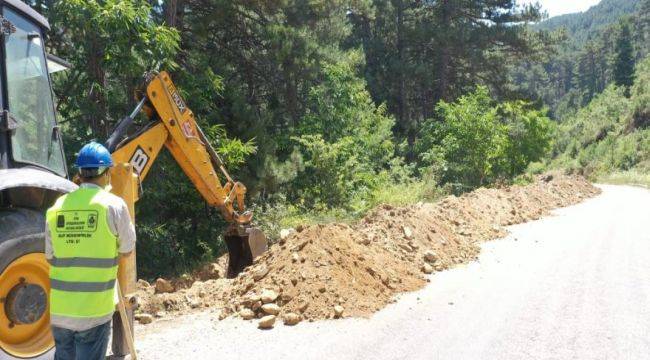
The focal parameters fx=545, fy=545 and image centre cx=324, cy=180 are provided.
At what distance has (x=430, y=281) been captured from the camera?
7758 millimetres

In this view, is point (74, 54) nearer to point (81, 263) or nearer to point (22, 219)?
point (22, 219)

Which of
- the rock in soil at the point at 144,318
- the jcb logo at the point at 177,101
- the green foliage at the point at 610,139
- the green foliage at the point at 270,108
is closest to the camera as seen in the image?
the rock in soil at the point at 144,318

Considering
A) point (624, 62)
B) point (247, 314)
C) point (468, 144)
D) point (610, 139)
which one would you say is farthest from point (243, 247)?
point (624, 62)

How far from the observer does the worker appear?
10.5ft

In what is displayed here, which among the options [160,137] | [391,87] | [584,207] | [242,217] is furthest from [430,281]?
[391,87]

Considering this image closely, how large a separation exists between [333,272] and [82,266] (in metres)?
3.96

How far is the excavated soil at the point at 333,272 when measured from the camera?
6352mm

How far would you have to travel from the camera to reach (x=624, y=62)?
73312 mm

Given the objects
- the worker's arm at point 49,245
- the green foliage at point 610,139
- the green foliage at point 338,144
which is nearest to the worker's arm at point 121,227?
the worker's arm at point 49,245

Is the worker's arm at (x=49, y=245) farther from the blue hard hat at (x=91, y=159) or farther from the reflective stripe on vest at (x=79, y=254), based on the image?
the blue hard hat at (x=91, y=159)

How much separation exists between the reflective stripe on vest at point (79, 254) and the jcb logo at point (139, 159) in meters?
3.30

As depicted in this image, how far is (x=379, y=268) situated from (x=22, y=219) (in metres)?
4.72

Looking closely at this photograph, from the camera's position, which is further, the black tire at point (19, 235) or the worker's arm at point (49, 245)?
the black tire at point (19, 235)

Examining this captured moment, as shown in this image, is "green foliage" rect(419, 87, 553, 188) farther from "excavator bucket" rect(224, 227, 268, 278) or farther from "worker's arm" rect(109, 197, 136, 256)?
"worker's arm" rect(109, 197, 136, 256)
